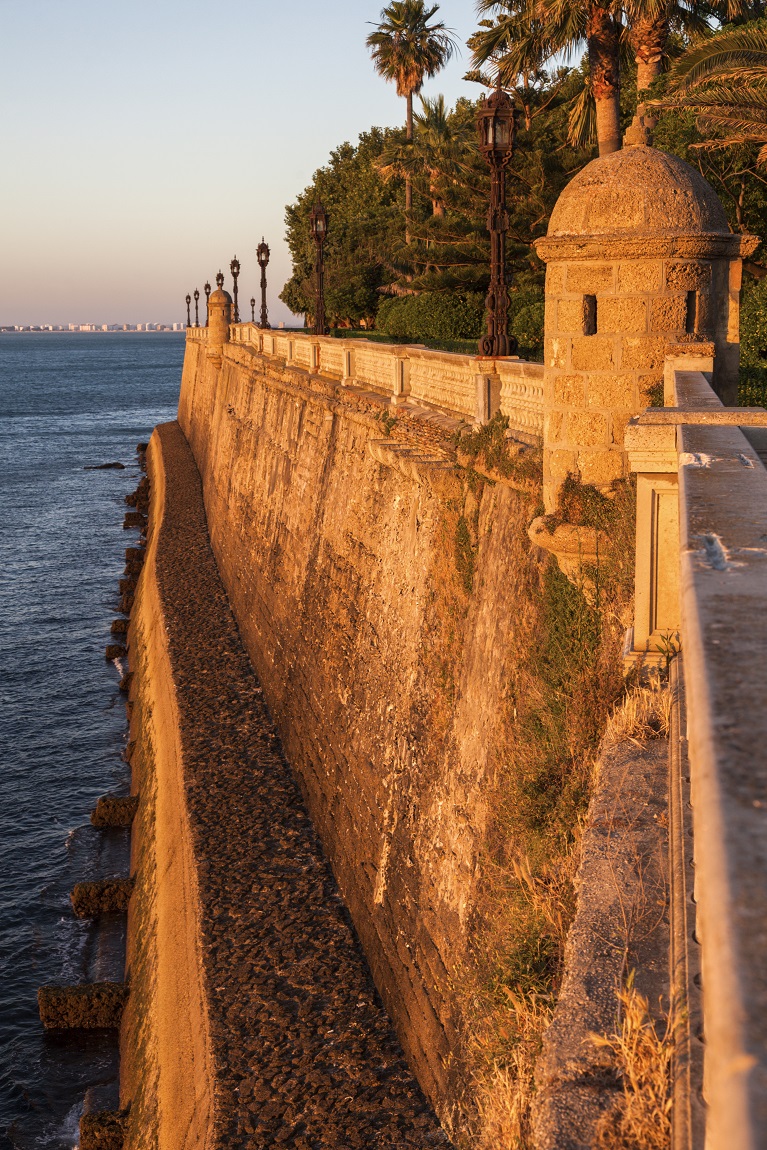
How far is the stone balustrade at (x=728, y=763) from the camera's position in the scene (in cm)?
132

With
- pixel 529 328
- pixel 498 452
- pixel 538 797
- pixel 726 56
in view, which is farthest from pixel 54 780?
pixel 726 56

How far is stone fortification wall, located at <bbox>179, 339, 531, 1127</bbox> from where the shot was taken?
798cm

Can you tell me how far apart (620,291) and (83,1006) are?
9740mm

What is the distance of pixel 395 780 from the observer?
10047mm

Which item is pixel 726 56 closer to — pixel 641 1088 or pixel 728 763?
pixel 641 1088

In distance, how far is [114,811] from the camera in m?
16.4

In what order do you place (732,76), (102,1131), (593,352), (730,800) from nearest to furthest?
1. (730,800)
2. (593,352)
3. (102,1131)
4. (732,76)

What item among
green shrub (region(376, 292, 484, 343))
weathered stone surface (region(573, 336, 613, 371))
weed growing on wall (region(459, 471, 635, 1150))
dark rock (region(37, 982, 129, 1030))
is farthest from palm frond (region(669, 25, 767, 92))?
green shrub (region(376, 292, 484, 343))

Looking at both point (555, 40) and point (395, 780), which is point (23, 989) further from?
point (555, 40)

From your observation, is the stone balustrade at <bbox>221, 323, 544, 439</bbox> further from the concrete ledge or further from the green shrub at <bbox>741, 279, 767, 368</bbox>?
the concrete ledge

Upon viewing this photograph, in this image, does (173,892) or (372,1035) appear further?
(173,892)

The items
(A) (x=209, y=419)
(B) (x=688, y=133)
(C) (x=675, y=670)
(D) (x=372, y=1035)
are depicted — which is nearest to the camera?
(C) (x=675, y=670)

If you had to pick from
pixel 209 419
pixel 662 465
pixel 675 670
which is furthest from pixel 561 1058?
pixel 209 419

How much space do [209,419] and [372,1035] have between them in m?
30.9
